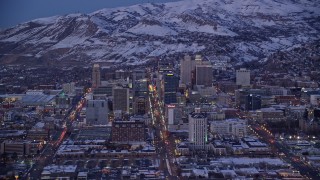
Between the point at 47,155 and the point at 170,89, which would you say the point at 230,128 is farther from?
the point at 47,155

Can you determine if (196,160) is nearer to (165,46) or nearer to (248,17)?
(165,46)

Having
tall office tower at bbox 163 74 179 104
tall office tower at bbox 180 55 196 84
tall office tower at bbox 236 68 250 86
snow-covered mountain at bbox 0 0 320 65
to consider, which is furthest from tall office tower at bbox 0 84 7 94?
tall office tower at bbox 236 68 250 86

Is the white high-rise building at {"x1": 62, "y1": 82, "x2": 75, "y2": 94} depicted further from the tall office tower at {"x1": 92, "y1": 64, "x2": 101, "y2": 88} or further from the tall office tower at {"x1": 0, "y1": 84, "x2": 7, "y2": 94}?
the tall office tower at {"x1": 0, "y1": 84, "x2": 7, "y2": 94}

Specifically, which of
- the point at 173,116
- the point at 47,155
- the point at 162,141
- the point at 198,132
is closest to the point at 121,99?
the point at 173,116

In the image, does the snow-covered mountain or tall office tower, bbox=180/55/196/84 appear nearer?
tall office tower, bbox=180/55/196/84

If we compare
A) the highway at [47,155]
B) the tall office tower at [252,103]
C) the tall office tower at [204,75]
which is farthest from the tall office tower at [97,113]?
the tall office tower at [204,75]

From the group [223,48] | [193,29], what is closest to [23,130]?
[223,48]
